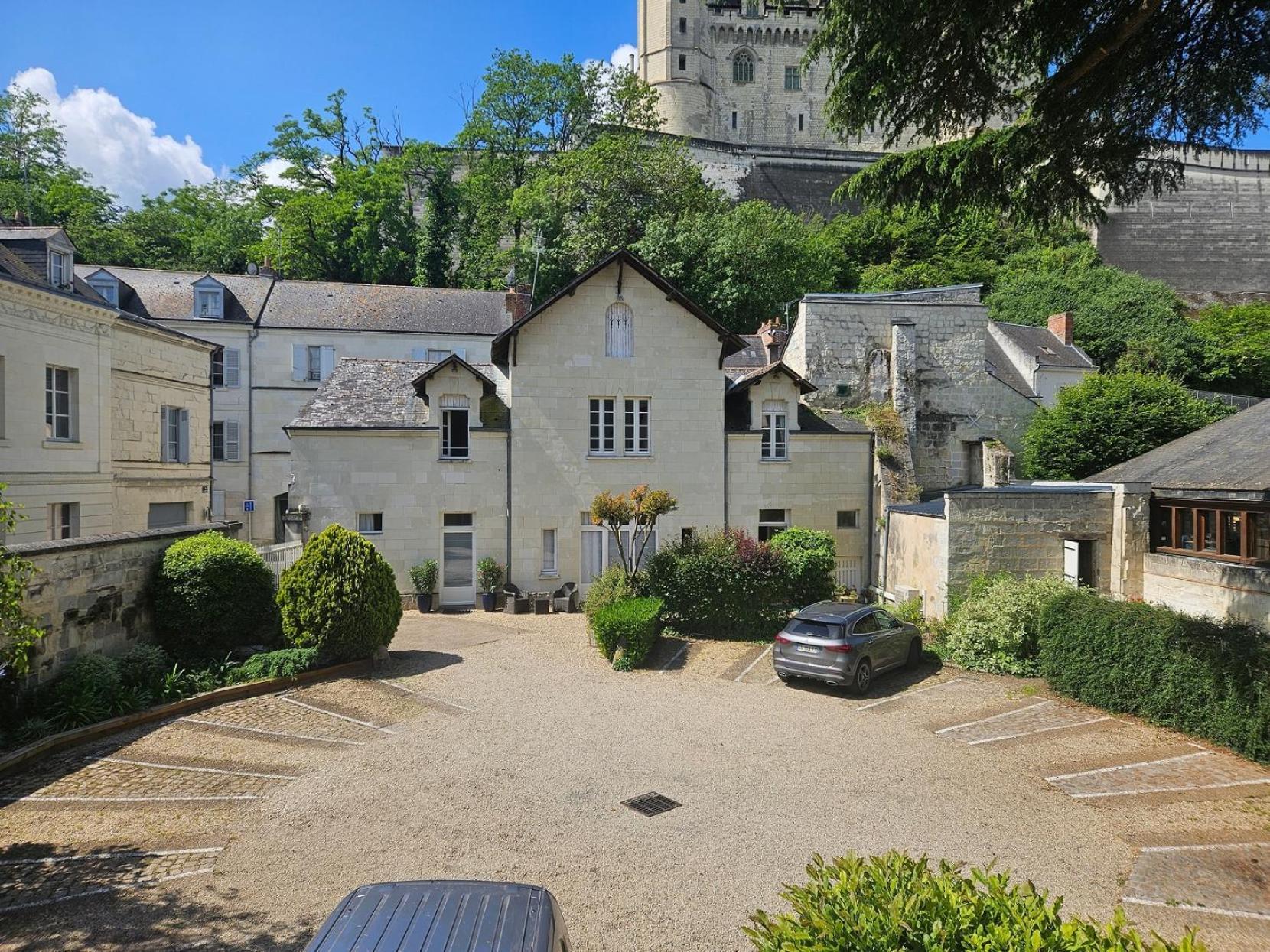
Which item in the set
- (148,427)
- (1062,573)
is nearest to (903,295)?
(1062,573)

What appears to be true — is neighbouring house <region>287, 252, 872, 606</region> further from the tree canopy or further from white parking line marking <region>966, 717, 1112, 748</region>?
the tree canopy

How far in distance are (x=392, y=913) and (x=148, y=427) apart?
63.7ft

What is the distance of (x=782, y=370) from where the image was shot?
19.2 meters

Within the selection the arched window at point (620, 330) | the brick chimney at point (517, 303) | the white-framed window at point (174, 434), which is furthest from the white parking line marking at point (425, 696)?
the brick chimney at point (517, 303)

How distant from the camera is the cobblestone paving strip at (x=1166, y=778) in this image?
27.2 feet

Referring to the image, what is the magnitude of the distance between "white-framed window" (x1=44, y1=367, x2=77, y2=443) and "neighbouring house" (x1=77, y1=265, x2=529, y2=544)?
37.9ft

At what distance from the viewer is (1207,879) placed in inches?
254

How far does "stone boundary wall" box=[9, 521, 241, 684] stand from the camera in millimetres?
9375

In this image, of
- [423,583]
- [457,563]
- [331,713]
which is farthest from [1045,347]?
[331,713]

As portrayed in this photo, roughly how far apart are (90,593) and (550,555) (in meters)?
10.1

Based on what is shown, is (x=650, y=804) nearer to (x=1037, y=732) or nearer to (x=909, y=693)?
(x=1037, y=732)

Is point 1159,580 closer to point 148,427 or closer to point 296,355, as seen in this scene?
point 148,427

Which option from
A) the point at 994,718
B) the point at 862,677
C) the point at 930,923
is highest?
the point at 930,923

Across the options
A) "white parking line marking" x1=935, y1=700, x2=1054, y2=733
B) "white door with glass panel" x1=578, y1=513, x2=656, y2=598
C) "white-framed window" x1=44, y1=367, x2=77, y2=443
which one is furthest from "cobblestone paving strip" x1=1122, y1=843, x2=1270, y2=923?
"white-framed window" x1=44, y1=367, x2=77, y2=443
